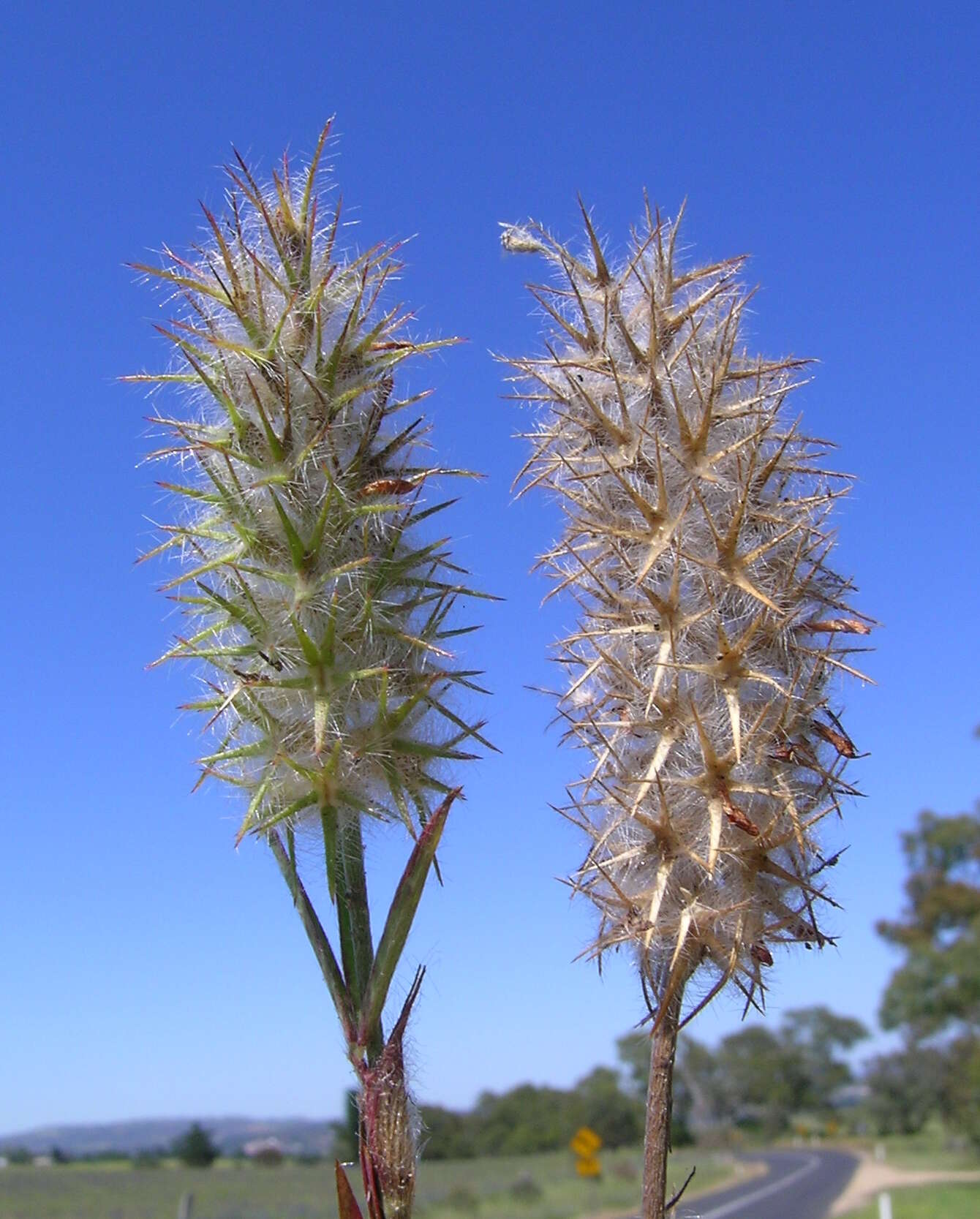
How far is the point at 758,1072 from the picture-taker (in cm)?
11119

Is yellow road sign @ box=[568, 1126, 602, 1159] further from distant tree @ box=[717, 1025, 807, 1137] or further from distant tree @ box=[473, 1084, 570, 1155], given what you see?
distant tree @ box=[717, 1025, 807, 1137]

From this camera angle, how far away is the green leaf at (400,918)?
2.74m

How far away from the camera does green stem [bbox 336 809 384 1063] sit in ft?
9.07

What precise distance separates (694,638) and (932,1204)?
158 feet

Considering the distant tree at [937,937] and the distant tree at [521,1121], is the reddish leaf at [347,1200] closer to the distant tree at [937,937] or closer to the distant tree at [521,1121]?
the distant tree at [937,937]

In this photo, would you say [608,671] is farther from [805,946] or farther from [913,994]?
[913,994]

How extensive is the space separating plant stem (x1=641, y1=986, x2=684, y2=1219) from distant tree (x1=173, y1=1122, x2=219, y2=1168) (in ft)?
310

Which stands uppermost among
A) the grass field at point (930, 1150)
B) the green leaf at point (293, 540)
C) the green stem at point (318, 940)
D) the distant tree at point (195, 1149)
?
the green leaf at point (293, 540)

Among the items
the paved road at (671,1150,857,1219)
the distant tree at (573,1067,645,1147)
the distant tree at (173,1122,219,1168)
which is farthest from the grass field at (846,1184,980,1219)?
the distant tree at (173,1122,219,1168)

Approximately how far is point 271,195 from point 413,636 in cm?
134

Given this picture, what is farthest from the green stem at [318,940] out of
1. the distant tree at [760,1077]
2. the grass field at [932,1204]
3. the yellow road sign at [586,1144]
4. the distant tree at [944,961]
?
the distant tree at [760,1077]

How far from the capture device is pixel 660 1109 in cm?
293

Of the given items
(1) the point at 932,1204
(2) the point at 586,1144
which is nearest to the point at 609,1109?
(1) the point at 932,1204

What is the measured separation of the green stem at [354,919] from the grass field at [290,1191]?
34.7 m
